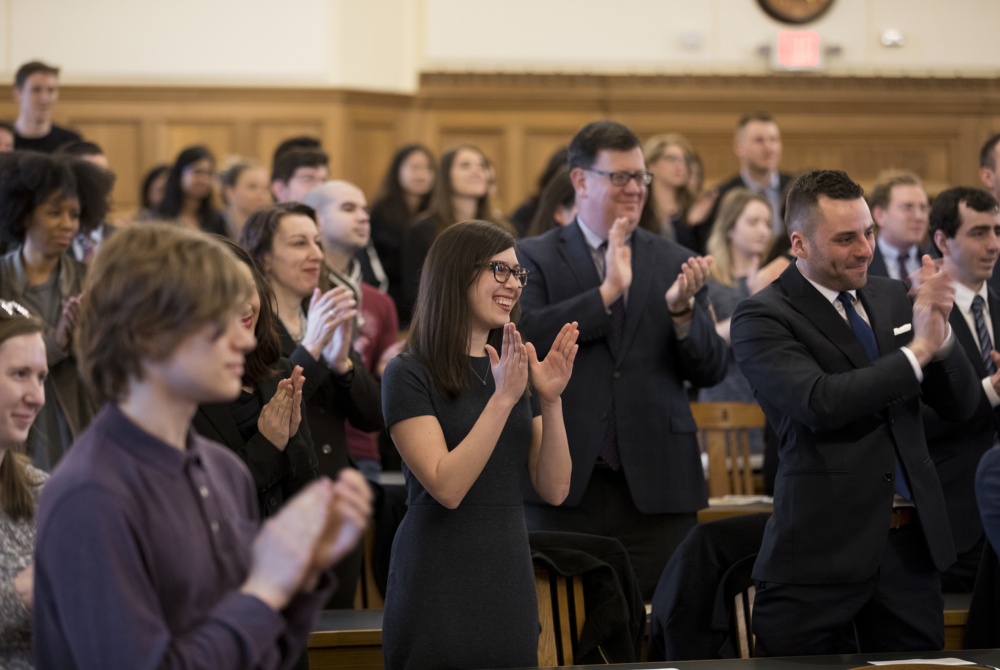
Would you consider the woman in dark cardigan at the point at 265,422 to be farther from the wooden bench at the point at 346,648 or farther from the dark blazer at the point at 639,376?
the dark blazer at the point at 639,376

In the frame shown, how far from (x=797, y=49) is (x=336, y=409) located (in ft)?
21.8

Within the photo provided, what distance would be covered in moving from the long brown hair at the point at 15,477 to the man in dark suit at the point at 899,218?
12.0 ft

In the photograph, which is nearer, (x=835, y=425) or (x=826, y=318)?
(x=835, y=425)

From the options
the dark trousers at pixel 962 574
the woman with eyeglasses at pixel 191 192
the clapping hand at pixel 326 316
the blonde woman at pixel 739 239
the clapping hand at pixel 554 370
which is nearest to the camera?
the clapping hand at pixel 554 370

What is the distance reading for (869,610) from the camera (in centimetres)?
250

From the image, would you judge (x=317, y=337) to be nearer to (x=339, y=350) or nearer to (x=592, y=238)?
(x=339, y=350)

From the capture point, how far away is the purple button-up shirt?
49.9 inches

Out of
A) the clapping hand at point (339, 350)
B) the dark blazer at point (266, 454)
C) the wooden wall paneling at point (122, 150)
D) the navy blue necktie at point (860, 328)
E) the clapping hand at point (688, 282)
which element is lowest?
the dark blazer at point (266, 454)

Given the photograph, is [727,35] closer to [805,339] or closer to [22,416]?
[805,339]

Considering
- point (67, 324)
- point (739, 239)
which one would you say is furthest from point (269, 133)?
point (67, 324)

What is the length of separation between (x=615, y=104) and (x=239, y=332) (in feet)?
24.8

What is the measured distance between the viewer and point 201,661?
4.17 feet

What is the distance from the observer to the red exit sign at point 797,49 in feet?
28.0

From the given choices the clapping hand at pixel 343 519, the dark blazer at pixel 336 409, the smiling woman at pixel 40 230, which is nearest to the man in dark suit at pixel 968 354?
the dark blazer at pixel 336 409
